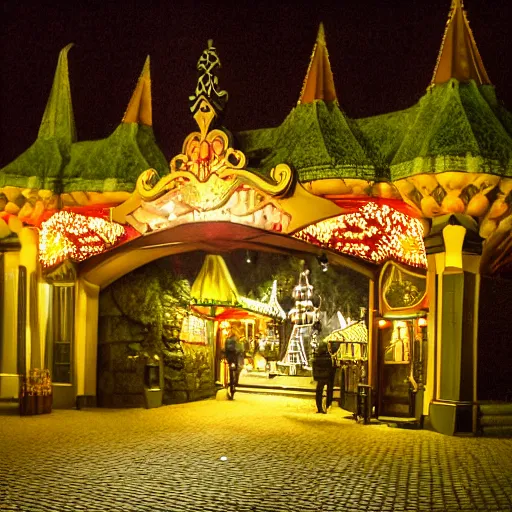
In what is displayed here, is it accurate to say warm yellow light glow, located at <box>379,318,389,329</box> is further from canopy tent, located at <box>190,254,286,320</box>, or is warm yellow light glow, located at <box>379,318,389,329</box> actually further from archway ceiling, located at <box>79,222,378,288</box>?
canopy tent, located at <box>190,254,286,320</box>

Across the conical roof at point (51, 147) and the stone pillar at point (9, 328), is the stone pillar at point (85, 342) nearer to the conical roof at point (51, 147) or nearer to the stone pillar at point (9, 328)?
the stone pillar at point (9, 328)

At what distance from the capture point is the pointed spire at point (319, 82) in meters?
14.6

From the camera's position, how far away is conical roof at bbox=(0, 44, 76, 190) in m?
15.9

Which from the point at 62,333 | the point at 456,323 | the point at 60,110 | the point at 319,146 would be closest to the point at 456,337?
the point at 456,323

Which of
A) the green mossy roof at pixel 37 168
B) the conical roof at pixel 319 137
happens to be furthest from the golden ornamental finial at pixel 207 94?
the green mossy roof at pixel 37 168

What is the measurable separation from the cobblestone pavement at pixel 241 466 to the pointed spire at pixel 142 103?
20.3 feet

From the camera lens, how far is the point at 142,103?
669 inches

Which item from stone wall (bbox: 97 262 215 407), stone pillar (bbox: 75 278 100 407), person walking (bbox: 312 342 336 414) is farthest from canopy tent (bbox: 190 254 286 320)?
person walking (bbox: 312 342 336 414)

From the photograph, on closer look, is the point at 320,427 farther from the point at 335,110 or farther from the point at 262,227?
the point at 335,110

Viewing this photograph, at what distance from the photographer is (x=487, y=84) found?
43.5 ft

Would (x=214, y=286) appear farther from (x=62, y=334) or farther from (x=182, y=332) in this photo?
(x=62, y=334)

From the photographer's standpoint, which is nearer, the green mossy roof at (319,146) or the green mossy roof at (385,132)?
the green mossy roof at (319,146)

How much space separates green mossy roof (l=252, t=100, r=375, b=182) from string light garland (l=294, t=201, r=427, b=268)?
3.06ft

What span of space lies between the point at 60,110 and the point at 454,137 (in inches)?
355
